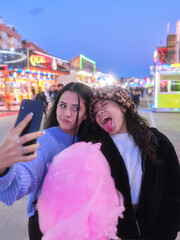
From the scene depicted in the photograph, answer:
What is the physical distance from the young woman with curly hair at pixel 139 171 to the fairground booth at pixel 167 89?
12.7 metres

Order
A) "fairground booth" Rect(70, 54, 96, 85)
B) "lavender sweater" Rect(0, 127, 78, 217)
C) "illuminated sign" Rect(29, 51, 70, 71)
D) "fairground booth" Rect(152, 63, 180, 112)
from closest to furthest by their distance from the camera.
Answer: "lavender sweater" Rect(0, 127, 78, 217) < "fairground booth" Rect(152, 63, 180, 112) < "illuminated sign" Rect(29, 51, 70, 71) < "fairground booth" Rect(70, 54, 96, 85)

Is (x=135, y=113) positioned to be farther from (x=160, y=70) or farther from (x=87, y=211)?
(x=160, y=70)

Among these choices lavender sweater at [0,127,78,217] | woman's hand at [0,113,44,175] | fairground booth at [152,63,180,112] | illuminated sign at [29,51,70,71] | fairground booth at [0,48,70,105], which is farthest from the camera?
illuminated sign at [29,51,70,71]

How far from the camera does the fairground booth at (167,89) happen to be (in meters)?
12.9

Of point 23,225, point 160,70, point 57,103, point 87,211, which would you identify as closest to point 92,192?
point 87,211

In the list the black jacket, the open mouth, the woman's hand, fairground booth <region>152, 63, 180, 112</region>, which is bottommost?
the black jacket

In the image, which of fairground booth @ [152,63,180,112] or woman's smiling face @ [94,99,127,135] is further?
fairground booth @ [152,63,180,112]

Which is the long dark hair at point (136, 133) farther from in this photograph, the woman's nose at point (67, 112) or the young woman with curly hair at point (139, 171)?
the woman's nose at point (67, 112)

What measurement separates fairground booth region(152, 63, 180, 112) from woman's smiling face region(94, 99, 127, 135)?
12.7 meters

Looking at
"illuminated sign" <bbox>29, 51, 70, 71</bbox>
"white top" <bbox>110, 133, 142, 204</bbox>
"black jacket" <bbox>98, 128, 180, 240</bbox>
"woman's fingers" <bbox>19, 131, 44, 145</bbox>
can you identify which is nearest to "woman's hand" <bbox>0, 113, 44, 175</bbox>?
"woman's fingers" <bbox>19, 131, 44, 145</bbox>

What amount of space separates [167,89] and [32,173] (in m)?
13.6

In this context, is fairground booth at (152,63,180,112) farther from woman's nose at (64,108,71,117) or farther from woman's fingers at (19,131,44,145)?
woman's fingers at (19,131,44,145)

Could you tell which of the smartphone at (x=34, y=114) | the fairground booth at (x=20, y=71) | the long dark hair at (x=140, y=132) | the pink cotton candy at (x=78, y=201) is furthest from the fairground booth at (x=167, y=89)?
the smartphone at (x=34, y=114)

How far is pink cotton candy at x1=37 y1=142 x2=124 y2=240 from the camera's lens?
0.88 meters
